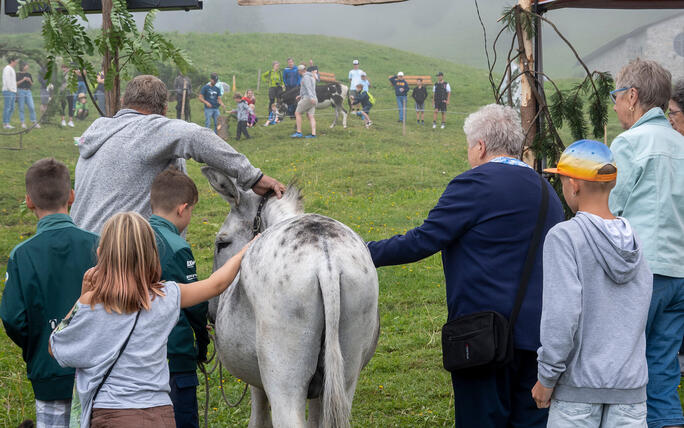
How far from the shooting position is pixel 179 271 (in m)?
3.47

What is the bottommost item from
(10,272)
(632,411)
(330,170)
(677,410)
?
(330,170)

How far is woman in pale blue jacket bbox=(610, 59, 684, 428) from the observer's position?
3605 millimetres

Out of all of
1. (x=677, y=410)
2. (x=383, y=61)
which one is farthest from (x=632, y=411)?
(x=383, y=61)

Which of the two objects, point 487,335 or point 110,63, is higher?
point 110,63

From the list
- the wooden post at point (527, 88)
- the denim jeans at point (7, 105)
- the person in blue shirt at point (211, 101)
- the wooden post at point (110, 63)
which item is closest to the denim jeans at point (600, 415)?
the wooden post at point (527, 88)

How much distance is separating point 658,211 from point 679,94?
1421 mm

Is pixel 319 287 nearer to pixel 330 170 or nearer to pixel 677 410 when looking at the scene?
pixel 677 410

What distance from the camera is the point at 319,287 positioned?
3.07 m

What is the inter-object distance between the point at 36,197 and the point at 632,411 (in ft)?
9.38

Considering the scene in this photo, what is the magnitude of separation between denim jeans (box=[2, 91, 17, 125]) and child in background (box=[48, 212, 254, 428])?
22135 millimetres

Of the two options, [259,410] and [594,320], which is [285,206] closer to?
[259,410]

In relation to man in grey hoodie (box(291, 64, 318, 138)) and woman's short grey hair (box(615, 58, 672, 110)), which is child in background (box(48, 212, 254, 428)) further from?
man in grey hoodie (box(291, 64, 318, 138))

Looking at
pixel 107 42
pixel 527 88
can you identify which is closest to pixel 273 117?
pixel 527 88

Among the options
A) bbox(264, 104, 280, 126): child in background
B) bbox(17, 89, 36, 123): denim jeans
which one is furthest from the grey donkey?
bbox(17, 89, 36, 123): denim jeans
